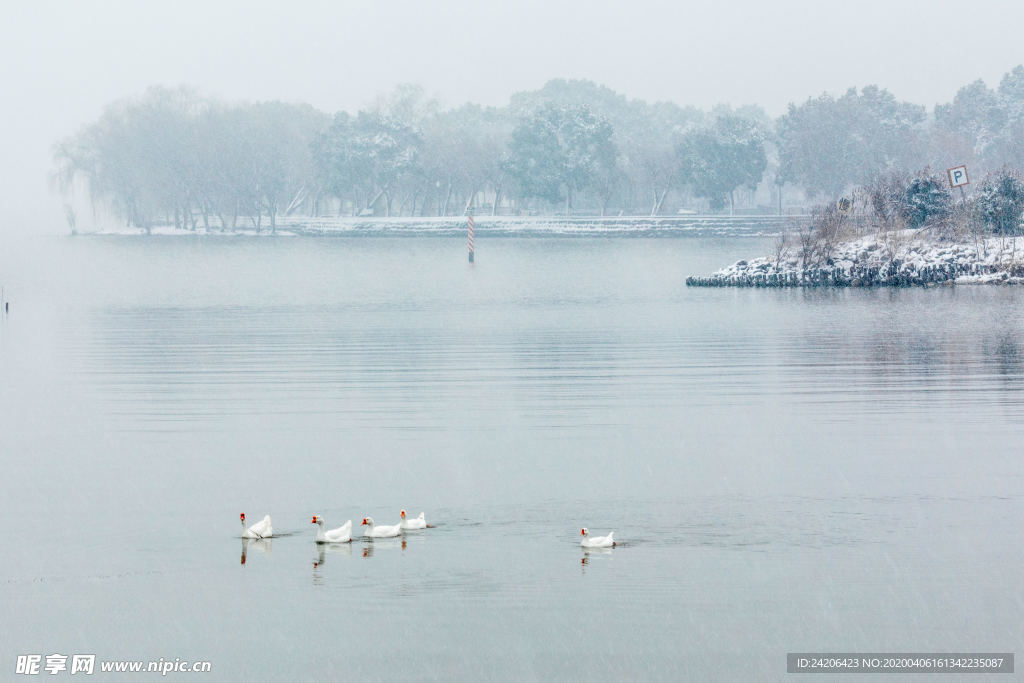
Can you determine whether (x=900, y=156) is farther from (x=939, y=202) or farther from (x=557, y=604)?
(x=557, y=604)

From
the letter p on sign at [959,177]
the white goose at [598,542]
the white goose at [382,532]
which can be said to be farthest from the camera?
the letter p on sign at [959,177]

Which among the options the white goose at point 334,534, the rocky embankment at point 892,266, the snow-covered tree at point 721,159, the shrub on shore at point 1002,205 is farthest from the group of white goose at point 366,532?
the snow-covered tree at point 721,159

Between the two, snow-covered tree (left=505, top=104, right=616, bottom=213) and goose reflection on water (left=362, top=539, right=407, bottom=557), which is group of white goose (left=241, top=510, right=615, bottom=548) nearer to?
goose reflection on water (left=362, top=539, right=407, bottom=557)

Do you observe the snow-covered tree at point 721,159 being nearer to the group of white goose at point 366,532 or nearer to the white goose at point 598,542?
the group of white goose at point 366,532

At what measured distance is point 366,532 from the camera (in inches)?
898

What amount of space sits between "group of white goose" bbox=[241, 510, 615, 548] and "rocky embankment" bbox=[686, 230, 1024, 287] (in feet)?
205

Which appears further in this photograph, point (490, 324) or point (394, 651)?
point (490, 324)

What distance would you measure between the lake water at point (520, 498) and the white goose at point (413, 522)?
0.23 m

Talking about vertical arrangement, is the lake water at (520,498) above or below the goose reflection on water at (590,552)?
below

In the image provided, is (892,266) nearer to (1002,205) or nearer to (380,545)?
(1002,205)

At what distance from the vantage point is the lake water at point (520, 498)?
1872cm

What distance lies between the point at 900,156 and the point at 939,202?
95.0 metres

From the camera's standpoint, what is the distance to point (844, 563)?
843 inches

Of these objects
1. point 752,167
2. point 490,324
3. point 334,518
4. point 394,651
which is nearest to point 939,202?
point 490,324
